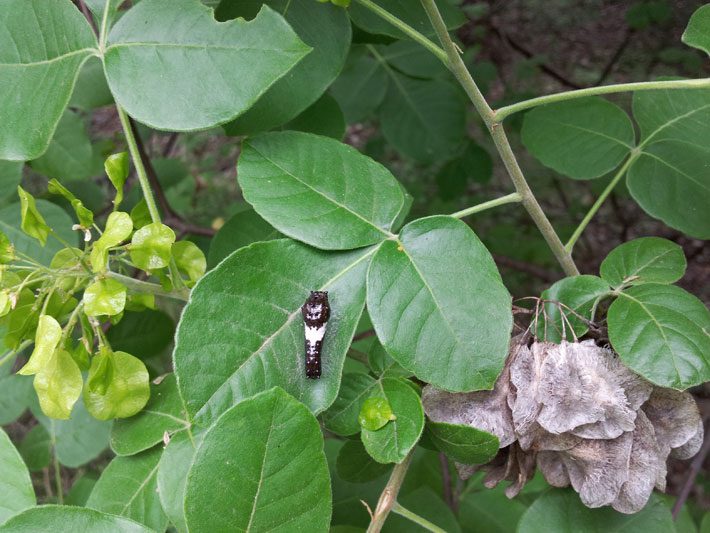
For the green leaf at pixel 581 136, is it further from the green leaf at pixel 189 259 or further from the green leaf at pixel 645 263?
the green leaf at pixel 189 259

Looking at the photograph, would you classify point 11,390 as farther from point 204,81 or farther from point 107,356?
point 204,81

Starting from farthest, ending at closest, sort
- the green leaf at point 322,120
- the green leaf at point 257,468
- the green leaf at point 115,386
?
the green leaf at point 322,120 → the green leaf at point 115,386 → the green leaf at point 257,468

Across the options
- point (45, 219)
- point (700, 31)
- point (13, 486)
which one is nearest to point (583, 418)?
point (700, 31)

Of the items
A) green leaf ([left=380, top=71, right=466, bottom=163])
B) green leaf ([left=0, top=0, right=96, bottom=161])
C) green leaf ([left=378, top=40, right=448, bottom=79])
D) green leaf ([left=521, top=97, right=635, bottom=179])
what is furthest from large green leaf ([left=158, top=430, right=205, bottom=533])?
green leaf ([left=380, top=71, right=466, bottom=163])

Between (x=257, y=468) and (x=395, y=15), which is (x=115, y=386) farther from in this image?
(x=395, y=15)

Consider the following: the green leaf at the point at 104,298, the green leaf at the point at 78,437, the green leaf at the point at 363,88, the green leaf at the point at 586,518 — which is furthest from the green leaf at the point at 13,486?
the green leaf at the point at 363,88
